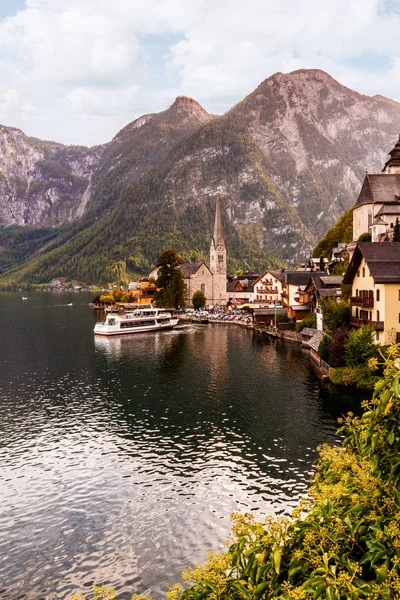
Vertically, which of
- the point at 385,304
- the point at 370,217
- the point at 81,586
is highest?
the point at 370,217

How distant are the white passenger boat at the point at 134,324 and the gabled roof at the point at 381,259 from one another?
6929 cm

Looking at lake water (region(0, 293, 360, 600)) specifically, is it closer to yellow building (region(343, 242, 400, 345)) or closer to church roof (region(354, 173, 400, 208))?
yellow building (region(343, 242, 400, 345))

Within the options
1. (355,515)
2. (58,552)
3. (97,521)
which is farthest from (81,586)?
(355,515)

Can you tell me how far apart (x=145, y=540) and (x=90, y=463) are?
12502mm

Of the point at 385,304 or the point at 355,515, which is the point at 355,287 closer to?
the point at 385,304

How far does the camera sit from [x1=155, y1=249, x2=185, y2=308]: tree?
153 meters

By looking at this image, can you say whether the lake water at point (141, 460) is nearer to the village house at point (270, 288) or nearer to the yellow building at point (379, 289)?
the yellow building at point (379, 289)

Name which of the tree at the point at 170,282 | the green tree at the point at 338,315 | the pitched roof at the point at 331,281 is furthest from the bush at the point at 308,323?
the tree at the point at 170,282

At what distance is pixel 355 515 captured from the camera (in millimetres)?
10047

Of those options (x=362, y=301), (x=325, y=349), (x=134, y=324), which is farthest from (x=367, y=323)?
(x=134, y=324)

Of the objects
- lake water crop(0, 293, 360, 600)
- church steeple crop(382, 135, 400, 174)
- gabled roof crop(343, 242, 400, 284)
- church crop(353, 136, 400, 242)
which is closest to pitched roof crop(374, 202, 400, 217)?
church crop(353, 136, 400, 242)

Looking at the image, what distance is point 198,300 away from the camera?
17625 cm

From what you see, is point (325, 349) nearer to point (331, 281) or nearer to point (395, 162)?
point (331, 281)

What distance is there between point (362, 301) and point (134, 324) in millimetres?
75773
